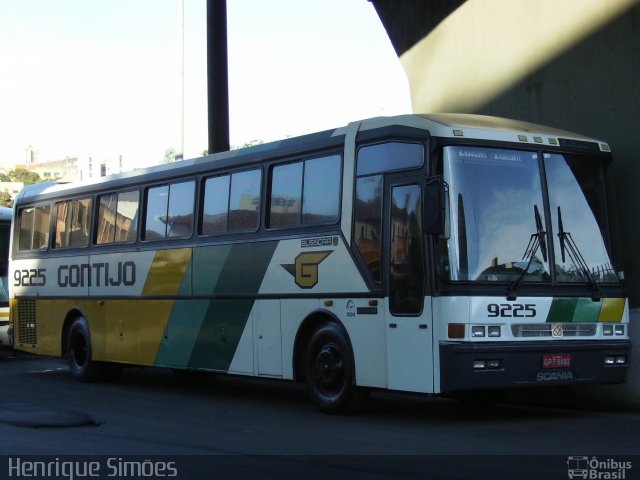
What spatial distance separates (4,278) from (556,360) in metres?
→ 14.0

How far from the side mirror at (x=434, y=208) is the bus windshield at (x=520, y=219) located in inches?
7.4

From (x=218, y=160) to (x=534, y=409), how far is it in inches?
208

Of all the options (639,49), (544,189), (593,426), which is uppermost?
(639,49)

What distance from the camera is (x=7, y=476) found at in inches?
322

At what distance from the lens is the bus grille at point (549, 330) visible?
1114cm

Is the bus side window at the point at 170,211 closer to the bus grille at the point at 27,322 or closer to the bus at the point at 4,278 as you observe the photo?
the bus grille at the point at 27,322

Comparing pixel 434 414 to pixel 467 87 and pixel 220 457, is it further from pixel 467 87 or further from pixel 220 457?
pixel 467 87

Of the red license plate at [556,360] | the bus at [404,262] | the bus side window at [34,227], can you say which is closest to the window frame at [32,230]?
A: the bus side window at [34,227]

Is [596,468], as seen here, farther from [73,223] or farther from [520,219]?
[73,223]

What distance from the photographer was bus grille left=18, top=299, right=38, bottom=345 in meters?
19.1

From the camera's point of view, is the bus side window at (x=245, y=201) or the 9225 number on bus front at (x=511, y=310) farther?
the bus side window at (x=245, y=201)

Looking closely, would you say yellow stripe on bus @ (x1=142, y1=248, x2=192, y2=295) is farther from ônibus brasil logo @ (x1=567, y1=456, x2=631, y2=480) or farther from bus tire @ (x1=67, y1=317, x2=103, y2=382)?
ônibus brasil logo @ (x1=567, y1=456, x2=631, y2=480)

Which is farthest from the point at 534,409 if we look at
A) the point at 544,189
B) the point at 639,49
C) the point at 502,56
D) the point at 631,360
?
the point at 502,56

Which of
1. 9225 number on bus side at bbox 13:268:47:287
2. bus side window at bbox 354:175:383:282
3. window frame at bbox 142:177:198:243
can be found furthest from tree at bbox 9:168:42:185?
bus side window at bbox 354:175:383:282
